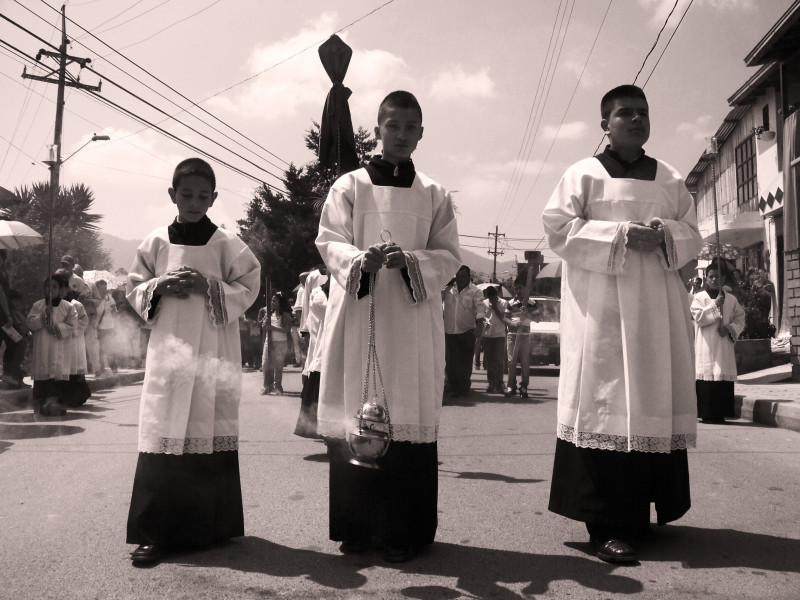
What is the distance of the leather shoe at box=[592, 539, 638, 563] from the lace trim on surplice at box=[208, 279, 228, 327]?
2216 mm

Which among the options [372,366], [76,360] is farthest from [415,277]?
[76,360]

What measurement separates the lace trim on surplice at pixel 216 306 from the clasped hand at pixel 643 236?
83.6 inches

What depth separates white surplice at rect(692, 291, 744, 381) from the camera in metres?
10.0

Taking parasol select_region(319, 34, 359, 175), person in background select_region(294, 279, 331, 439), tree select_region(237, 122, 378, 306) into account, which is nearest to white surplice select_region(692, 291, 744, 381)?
person in background select_region(294, 279, 331, 439)

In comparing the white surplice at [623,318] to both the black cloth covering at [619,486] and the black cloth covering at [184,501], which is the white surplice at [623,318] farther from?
the black cloth covering at [184,501]

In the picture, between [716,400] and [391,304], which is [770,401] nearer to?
[716,400]

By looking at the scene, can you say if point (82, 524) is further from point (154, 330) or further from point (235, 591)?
point (235, 591)

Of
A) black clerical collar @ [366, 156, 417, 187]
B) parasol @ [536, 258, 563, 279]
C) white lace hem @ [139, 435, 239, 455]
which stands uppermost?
parasol @ [536, 258, 563, 279]

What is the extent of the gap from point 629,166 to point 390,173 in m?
1.30

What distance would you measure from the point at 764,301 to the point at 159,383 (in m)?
15.9

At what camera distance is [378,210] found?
4270 millimetres

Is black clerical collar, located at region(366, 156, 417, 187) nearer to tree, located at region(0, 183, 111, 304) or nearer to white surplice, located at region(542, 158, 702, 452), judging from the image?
white surplice, located at region(542, 158, 702, 452)

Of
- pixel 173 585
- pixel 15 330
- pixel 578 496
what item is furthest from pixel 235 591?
pixel 15 330

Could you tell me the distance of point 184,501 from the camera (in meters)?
4.07
